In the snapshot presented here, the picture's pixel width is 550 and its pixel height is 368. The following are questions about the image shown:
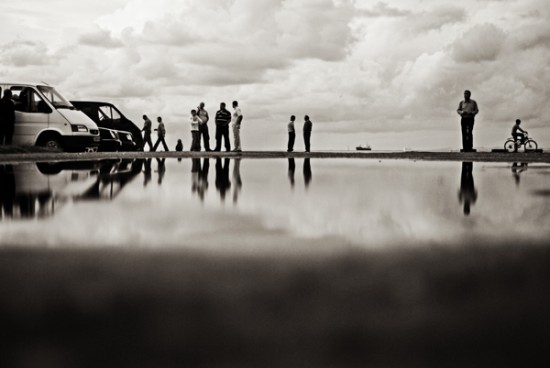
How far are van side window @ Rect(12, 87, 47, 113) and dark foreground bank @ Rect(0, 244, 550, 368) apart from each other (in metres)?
18.1

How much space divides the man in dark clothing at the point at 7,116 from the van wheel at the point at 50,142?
906mm

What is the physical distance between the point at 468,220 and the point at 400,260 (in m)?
2.45

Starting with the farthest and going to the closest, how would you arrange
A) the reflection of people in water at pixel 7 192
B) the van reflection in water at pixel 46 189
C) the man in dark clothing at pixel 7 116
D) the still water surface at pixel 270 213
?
1. the man in dark clothing at pixel 7 116
2. the van reflection in water at pixel 46 189
3. the reflection of people in water at pixel 7 192
4. the still water surface at pixel 270 213

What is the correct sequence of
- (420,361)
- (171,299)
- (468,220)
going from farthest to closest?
(468,220) → (171,299) → (420,361)

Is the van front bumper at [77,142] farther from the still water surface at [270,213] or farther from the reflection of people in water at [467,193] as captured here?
the reflection of people in water at [467,193]

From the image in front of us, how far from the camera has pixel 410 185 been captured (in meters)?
11.6

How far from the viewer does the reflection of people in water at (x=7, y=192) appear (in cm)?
759

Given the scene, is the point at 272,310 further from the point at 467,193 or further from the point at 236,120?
the point at 236,120

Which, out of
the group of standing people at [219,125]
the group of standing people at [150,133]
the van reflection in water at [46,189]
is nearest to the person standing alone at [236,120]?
the group of standing people at [219,125]

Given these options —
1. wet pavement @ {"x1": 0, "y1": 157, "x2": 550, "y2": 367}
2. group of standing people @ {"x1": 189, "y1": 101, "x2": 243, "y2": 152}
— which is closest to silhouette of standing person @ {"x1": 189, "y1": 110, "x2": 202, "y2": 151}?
group of standing people @ {"x1": 189, "y1": 101, "x2": 243, "y2": 152}

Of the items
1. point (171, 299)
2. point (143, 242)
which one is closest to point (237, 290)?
point (171, 299)

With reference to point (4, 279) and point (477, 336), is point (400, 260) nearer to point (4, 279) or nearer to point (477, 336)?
point (477, 336)

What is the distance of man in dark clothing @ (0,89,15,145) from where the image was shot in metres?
21.0

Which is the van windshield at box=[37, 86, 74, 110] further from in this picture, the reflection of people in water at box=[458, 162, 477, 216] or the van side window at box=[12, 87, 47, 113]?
the reflection of people in water at box=[458, 162, 477, 216]
